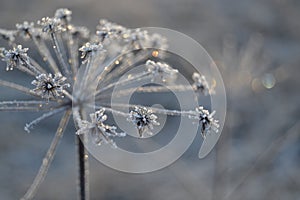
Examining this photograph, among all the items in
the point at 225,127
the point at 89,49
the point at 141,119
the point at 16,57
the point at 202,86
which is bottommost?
the point at 141,119

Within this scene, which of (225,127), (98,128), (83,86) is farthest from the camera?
(225,127)

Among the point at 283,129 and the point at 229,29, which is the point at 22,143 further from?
the point at 229,29

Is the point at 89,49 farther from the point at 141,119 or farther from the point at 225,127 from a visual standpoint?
the point at 225,127

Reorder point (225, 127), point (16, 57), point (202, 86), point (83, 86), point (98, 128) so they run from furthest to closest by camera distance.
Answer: point (225, 127) → point (202, 86) → point (83, 86) → point (16, 57) → point (98, 128)

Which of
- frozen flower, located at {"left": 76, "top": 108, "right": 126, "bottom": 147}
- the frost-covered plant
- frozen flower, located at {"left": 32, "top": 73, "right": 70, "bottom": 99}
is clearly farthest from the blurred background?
frozen flower, located at {"left": 32, "top": 73, "right": 70, "bottom": 99}

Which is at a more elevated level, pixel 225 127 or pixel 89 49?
pixel 225 127

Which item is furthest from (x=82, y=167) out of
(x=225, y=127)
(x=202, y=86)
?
(x=225, y=127)

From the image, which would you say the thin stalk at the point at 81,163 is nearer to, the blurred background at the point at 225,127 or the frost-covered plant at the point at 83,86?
the frost-covered plant at the point at 83,86

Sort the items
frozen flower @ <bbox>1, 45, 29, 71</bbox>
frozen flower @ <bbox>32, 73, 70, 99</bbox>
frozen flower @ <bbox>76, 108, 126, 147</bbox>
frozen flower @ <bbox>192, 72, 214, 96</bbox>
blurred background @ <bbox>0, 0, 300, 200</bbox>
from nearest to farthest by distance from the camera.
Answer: frozen flower @ <bbox>76, 108, 126, 147</bbox>, frozen flower @ <bbox>32, 73, 70, 99</bbox>, frozen flower @ <bbox>1, 45, 29, 71</bbox>, frozen flower @ <bbox>192, 72, 214, 96</bbox>, blurred background @ <bbox>0, 0, 300, 200</bbox>

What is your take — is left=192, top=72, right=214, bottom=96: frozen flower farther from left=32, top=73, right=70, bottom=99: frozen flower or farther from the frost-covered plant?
left=32, top=73, right=70, bottom=99: frozen flower
